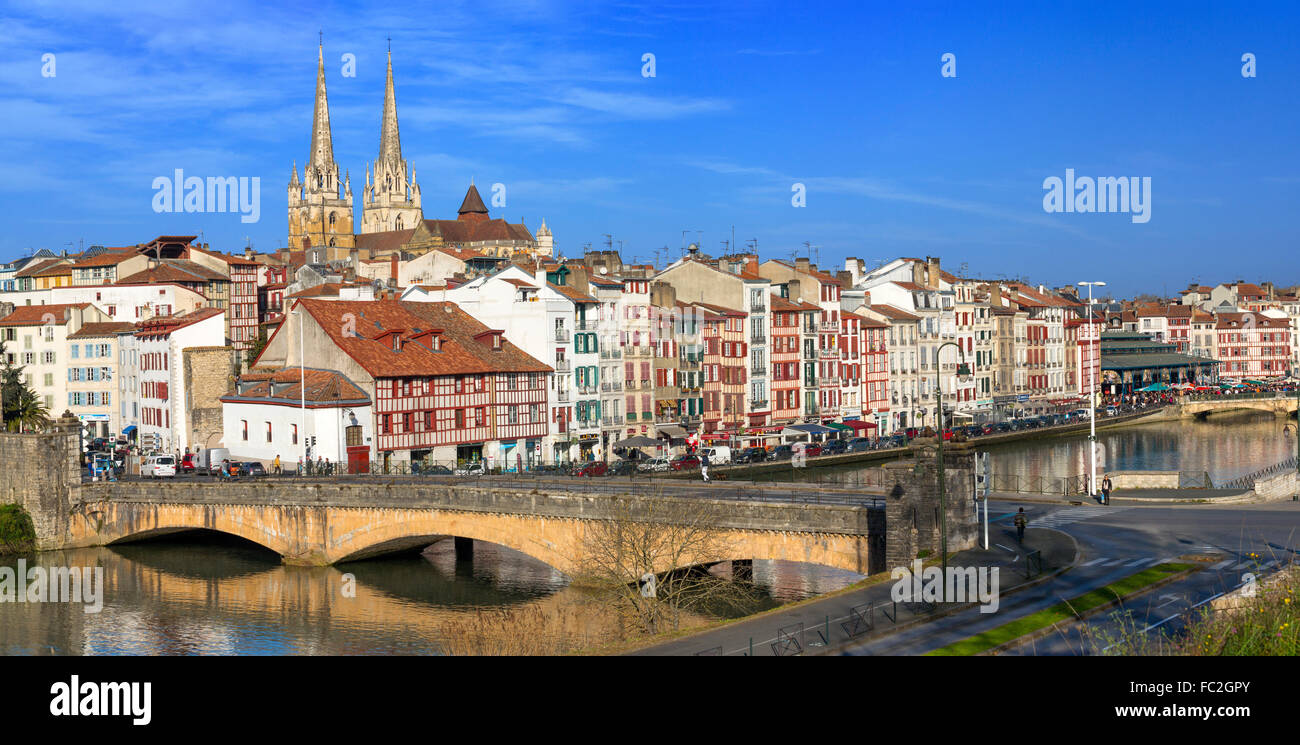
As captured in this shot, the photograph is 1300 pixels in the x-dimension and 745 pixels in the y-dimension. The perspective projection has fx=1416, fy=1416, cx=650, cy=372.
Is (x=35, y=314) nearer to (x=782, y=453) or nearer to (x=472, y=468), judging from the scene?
(x=472, y=468)

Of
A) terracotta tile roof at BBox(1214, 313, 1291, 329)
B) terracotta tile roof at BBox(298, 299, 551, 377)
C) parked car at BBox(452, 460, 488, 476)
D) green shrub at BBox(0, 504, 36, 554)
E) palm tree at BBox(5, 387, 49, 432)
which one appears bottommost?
green shrub at BBox(0, 504, 36, 554)

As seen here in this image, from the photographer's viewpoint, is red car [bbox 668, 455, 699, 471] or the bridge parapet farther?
red car [bbox 668, 455, 699, 471]

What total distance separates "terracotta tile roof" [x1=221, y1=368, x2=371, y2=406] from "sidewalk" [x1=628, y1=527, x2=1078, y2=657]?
140 ft

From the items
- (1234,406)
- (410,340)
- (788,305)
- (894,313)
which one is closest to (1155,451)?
(894,313)

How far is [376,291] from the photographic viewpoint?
109625 millimetres

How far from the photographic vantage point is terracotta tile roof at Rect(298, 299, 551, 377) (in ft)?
265

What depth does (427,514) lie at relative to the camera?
59562 millimetres

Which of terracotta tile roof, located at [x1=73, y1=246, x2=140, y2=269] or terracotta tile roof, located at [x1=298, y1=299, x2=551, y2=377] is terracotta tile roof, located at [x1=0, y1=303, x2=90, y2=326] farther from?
terracotta tile roof, located at [x1=298, y1=299, x2=551, y2=377]

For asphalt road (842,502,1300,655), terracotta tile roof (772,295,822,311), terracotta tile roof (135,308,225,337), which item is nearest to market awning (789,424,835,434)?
terracotta tile roof (772,295,822,311)

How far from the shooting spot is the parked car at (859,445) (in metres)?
98.9

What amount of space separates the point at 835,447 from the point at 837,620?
63.5 metres

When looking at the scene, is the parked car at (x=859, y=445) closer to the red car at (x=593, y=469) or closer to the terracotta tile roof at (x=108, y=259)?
the red car at (x=593, y=469)

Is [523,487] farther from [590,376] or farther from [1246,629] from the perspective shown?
[1246,629]
